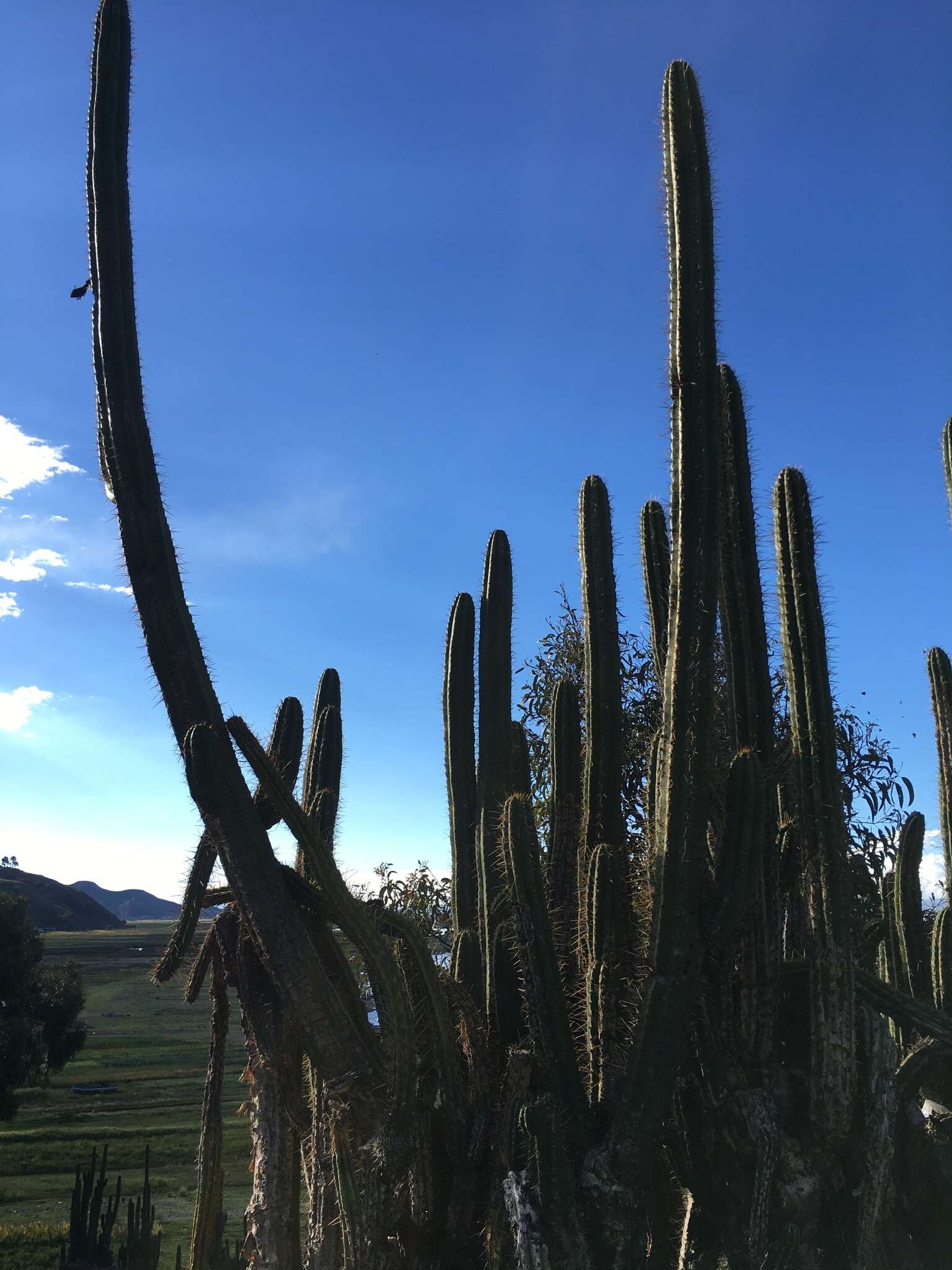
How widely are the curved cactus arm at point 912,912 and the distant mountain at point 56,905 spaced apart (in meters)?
107

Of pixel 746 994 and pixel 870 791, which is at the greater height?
pixel 870 791

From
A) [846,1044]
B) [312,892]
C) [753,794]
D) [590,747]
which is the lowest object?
[846,1044]

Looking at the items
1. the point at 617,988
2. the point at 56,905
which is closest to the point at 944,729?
the point at 617,988

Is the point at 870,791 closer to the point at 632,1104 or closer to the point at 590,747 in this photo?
the point at 590,747

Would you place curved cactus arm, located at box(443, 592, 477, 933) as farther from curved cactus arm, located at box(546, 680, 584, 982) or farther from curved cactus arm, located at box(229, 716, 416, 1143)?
curved cactus arm, located at box(229, 716, 416, 1143)

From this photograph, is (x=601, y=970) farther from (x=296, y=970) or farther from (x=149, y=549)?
(x=149, y=549)

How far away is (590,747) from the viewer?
25.1ft

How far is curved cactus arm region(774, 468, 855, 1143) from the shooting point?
646 centimetres

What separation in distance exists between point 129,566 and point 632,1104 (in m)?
4.89

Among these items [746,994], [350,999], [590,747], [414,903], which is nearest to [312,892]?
[350,999]

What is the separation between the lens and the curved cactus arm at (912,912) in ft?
28.9

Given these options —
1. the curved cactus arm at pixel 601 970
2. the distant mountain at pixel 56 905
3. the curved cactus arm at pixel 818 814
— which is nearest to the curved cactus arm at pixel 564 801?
the curved cactus arm at pixel 601 970

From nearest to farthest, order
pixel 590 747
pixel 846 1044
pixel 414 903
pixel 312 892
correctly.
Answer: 1. pixel 846 1044
2. pixel 312 892
3. pixel 590 747
4. pixel 414 903

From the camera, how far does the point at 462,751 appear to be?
9516 mm
